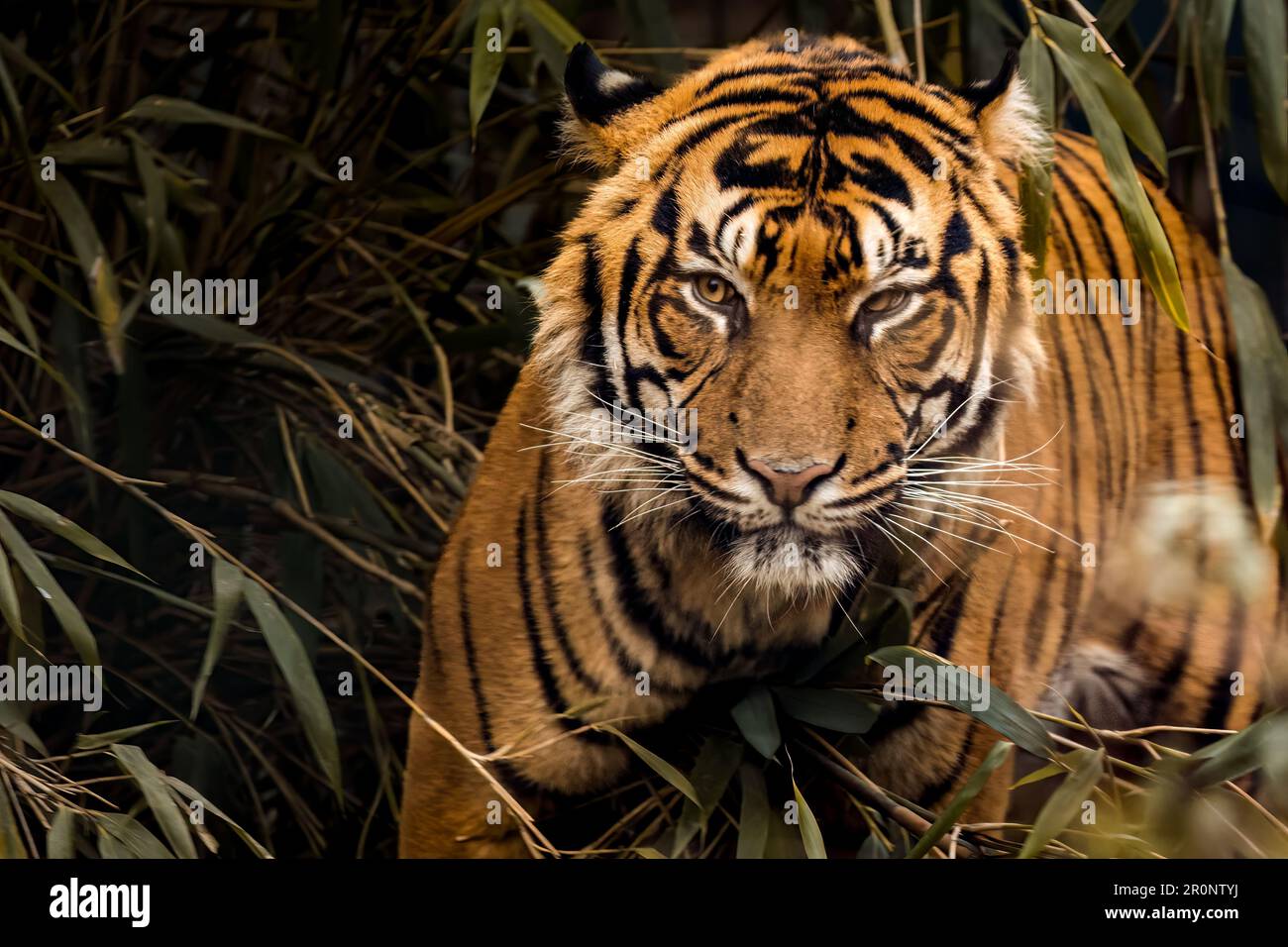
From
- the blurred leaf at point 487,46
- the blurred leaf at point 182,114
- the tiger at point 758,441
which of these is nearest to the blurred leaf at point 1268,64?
the tiger at point 758,441

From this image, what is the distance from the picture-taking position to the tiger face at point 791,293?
54.8 inches

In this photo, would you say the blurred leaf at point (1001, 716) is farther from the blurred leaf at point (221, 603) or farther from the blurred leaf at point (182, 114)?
the blurred leaf at point (182, 114)

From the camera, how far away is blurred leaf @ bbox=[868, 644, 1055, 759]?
1.47 meters

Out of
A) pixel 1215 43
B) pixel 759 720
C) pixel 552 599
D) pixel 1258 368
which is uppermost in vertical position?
pixel 1215 43

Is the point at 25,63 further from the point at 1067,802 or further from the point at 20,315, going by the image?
the point at 1067,802

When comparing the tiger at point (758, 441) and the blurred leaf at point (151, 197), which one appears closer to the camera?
the tiger at point (758, 441)

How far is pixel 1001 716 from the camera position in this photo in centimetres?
148

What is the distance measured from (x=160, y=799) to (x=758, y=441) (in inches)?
28.3

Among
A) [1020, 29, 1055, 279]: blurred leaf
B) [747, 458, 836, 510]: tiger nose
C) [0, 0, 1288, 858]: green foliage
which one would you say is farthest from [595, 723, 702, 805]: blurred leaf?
[1020, 29, 1055, 279]: blurred leaf

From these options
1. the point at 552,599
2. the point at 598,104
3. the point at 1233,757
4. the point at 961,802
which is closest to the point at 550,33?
the point at 598,104

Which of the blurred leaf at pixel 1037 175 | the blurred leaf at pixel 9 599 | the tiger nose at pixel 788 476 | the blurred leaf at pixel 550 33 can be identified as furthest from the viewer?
the blurred leaf at pixel 550 33

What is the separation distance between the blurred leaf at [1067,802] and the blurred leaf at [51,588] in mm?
970

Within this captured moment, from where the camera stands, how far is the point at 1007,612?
1619mm
